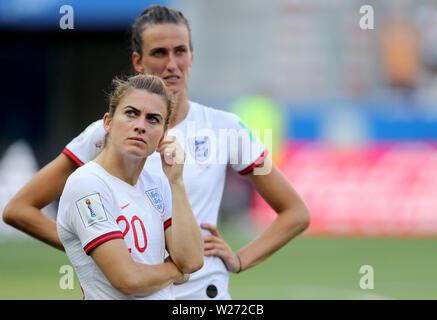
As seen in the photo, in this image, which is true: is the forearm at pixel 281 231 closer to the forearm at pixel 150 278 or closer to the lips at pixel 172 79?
the lips at pixel 172 79

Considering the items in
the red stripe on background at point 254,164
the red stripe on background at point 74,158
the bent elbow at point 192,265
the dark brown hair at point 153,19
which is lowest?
the bent elbow at point 192,265

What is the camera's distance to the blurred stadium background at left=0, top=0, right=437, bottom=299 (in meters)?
12.0

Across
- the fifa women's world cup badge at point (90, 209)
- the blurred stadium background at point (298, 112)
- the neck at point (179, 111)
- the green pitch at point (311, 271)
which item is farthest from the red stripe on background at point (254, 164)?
the blurred stadium background at point (298, 112)

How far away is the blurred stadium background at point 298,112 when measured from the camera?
12.0 m

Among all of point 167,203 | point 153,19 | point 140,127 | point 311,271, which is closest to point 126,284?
point 167,203

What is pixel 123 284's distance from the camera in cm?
333

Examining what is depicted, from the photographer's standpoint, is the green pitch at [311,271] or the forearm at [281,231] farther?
the green pitch at [311,271]

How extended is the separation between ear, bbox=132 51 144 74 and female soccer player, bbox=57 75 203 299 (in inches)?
34.1

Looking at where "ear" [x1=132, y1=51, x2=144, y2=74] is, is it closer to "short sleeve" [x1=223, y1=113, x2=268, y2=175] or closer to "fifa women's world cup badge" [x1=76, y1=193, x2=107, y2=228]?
"short sleeve" [x1=223, y1=113, x2=268, y2=175]

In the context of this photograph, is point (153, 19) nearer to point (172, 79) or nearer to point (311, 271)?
point (172, 79)

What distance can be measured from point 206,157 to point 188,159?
0.10 metres

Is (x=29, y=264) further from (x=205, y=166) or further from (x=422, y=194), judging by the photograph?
(x=205, y=166)
